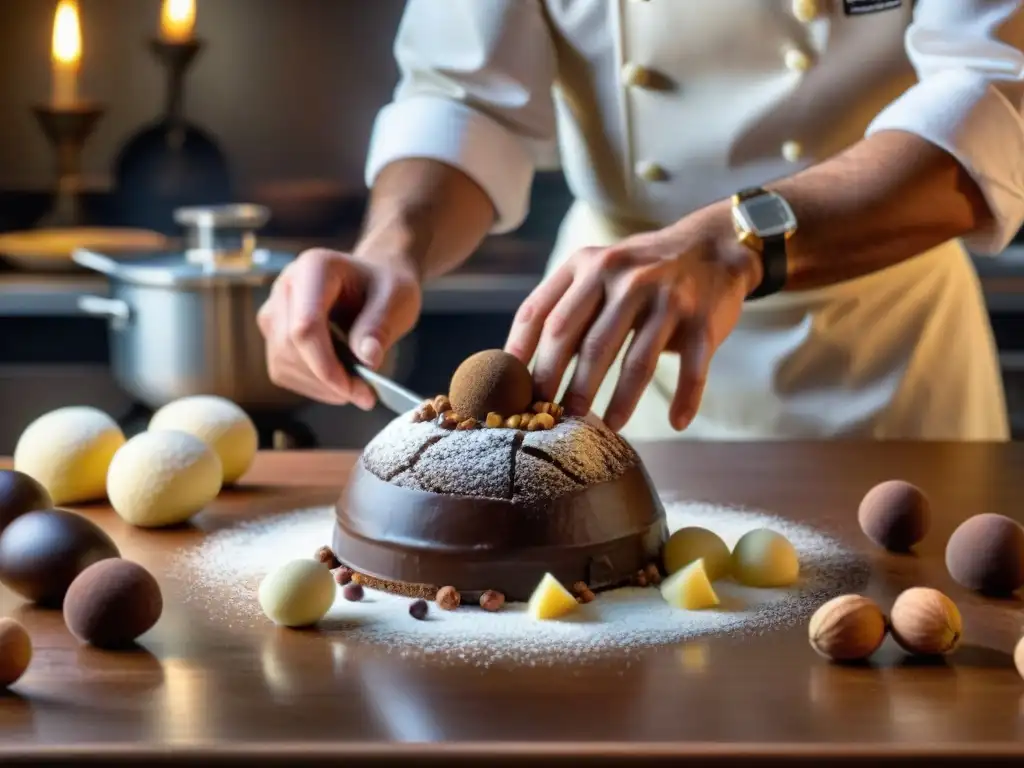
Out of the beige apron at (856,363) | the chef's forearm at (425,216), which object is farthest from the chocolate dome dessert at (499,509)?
the beige apron at (856,363)

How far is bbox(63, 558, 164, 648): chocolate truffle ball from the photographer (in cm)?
108

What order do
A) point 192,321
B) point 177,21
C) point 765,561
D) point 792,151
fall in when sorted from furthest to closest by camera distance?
point 177,21
point 192,321
point 792,151
point 765,561

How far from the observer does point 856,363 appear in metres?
1.92

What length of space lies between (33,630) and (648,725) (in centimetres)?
52

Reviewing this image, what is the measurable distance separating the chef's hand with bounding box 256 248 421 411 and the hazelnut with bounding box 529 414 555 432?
0.28 metres

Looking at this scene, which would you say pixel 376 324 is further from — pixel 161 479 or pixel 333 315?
pixel 161 479

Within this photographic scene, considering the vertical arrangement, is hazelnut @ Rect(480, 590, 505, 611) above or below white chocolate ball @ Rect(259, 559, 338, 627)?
below

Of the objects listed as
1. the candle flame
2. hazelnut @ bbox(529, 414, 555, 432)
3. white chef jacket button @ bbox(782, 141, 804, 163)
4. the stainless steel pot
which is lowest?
the stainless steel pot

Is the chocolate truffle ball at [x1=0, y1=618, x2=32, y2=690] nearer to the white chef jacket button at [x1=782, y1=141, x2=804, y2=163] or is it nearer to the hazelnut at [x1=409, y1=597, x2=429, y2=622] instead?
the hazelnut at [x1=409, y1=597, x2=429, y2=622]

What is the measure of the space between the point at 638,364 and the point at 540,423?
13cm

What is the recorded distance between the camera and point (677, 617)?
3.87 ft

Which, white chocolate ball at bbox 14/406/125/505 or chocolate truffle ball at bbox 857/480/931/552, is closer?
chocolate truffle ball at bbox 857/480/931/552

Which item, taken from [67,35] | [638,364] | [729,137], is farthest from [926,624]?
[67,35]

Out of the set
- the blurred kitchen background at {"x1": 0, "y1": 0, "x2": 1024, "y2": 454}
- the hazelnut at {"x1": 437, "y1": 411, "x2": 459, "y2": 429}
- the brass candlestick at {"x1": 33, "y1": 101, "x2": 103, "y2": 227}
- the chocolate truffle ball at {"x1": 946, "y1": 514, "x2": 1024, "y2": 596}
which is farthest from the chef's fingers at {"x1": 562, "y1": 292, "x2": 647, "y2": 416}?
the brass candlestick at {"x1": 33, "y1": 101, "x2": 103, "y2": 227}
